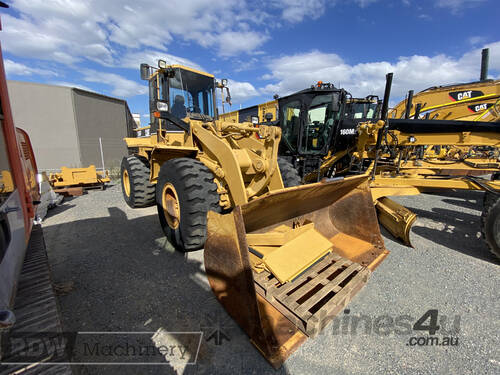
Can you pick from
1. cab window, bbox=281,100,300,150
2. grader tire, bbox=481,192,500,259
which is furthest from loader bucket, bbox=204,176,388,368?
cab window, bbox=281,100,300,150

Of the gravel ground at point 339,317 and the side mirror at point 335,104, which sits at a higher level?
the side mirror at point 335,104

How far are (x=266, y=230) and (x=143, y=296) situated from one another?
1.51 metres

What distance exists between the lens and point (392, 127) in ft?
14.2

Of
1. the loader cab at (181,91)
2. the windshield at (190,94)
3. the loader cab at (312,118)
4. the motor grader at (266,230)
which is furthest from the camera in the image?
the loader cab at (312,118)

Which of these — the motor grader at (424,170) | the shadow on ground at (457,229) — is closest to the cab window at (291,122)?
the motor grader at (424,170)

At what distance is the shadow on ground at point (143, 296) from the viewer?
1.73 metres

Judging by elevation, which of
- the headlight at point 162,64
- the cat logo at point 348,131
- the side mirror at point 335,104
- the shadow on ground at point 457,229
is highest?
the headlight at point 162,64

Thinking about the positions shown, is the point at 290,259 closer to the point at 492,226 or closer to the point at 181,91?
the point at 492,226

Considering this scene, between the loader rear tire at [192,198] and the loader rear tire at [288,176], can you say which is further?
the loader rear tire at [288,176]

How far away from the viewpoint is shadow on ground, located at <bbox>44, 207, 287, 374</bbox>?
1.73m

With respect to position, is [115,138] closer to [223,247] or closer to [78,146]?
[78,146]

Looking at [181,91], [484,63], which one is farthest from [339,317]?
[484,63]

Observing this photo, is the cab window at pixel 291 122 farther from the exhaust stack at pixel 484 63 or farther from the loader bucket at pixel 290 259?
the exhaust stack at pixel 484 63

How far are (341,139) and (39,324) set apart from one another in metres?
6.71
